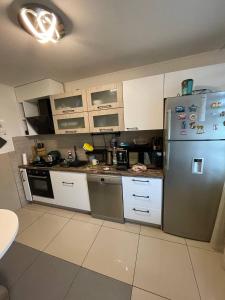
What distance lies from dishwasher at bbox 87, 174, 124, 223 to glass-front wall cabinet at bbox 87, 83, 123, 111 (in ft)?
3.25

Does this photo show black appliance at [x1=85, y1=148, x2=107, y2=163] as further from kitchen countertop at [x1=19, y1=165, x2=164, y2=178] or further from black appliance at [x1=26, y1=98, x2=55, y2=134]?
black appliance at [x1=26, y1=98, x2=55, y2=134]

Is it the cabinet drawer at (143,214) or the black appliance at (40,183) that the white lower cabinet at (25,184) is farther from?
the cabinet drawer at (143,214)

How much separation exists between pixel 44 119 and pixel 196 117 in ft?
7.29

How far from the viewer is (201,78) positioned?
58.3 inches

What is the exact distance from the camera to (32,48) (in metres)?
1.33

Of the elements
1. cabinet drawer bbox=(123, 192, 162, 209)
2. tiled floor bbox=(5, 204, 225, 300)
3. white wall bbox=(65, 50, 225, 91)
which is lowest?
tiled floor bbox=(5, 204, 225, 300)

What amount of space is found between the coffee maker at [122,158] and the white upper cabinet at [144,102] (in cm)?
35

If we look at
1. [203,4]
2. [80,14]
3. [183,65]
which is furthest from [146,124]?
[80,14]

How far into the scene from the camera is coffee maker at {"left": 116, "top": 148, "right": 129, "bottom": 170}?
1.89 meters

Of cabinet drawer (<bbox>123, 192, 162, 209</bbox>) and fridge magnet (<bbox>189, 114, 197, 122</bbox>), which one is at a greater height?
fridge magnet (<bbox>189, 114, 197, 122</bbox>)

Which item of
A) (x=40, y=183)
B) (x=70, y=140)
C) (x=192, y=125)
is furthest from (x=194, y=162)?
(x=40, y=183)

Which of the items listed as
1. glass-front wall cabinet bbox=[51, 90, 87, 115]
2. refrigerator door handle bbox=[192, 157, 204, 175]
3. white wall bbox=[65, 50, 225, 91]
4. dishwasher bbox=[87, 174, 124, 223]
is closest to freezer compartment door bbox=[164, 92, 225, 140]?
refrigerator door handle bbox=[192, 157, 204, 175]

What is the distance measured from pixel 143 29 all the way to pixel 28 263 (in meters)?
2.65

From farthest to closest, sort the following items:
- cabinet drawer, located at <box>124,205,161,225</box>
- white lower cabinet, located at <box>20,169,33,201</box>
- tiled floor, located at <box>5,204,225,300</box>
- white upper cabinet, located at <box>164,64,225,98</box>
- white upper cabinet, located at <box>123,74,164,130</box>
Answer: white lower cabinet, located at <box>20,169,33,201</box>, cabinet drawer, located at <box>124,205,161,225</box>, white upper cabinet, located at <box>123,74,164,130</box>, white upper cabinet, located at <box>164,64,225,98</box>, tiled floor, located at <box>5,204,225,300</box>
